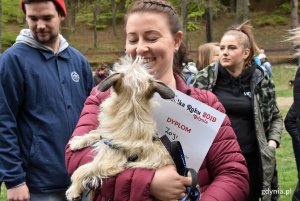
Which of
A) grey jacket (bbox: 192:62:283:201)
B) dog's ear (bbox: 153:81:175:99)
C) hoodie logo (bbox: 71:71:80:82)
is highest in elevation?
dog's ear (bbox: 153:81:175:99)

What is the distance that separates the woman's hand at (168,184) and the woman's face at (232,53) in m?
2.97

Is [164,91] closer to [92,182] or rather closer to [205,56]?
[92,182]

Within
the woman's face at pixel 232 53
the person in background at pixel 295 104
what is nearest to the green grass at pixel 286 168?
the woman's face at pixel 232 53

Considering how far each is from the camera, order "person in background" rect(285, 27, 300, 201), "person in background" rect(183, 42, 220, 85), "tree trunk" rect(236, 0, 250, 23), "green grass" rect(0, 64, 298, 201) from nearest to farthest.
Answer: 1. "person in background" rect(285, 27, 300, 201)
2. "person in background" rect(183, 42, 220, 85)
3. "green grass" rect(0, 64, 298, 201)
4. "tree trunk" rect(236, 0, 250, 23)

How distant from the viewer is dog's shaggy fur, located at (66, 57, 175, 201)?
2.23 meters

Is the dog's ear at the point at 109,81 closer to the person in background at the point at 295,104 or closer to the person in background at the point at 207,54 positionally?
the person in background at the point at 295,104

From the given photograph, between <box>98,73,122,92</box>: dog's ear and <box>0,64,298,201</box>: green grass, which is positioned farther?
<box>0,64,298,201</box>: green grass

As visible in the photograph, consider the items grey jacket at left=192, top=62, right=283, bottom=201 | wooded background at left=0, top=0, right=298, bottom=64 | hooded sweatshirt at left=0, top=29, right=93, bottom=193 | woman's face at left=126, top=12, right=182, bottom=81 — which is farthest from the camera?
wooded background at left=0, top=0, right=298, bottom=64

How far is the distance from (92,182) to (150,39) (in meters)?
0.80

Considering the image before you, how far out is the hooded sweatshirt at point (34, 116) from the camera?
3.49 m

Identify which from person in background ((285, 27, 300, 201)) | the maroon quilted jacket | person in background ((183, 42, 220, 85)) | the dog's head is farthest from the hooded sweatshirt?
person in background ((183, 42, 220, 85))

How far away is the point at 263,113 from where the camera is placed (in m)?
4.88

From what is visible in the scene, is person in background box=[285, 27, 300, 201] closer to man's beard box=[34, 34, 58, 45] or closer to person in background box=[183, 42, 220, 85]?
man's beard box=[34, 34, 58, 45]

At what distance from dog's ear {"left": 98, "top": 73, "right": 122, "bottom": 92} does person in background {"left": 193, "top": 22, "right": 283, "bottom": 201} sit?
101 inches
